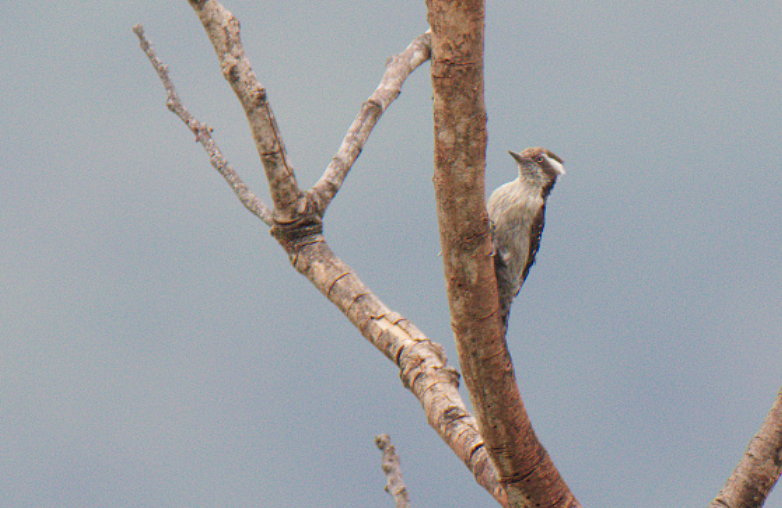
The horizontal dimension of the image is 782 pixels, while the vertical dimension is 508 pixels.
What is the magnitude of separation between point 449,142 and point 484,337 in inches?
44.1

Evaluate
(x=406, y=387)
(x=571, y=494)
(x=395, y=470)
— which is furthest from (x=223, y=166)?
(x=571, y=494)

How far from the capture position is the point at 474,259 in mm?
3752

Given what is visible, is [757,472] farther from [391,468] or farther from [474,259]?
[391,468]

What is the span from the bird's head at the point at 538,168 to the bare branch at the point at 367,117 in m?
1.31

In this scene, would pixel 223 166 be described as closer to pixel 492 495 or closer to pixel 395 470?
pixel 395 470

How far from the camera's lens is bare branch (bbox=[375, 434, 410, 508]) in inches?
219

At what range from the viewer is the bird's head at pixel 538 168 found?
644cm

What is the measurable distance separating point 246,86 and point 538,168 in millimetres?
2654

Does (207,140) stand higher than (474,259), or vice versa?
(207,140)

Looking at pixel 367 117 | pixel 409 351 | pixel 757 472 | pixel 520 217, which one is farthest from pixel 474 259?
pixel 367 117

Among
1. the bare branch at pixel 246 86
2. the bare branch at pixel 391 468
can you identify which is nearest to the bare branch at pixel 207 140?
the bare branch at pixel 246 86

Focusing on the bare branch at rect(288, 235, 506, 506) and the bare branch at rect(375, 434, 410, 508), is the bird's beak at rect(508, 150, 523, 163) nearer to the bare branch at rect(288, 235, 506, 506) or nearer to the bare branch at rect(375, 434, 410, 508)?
the bare branch at rect(288, 235, 506, 506)

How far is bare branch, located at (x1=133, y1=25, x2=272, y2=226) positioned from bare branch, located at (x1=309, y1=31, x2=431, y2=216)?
540 mm

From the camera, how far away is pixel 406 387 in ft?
18.5
